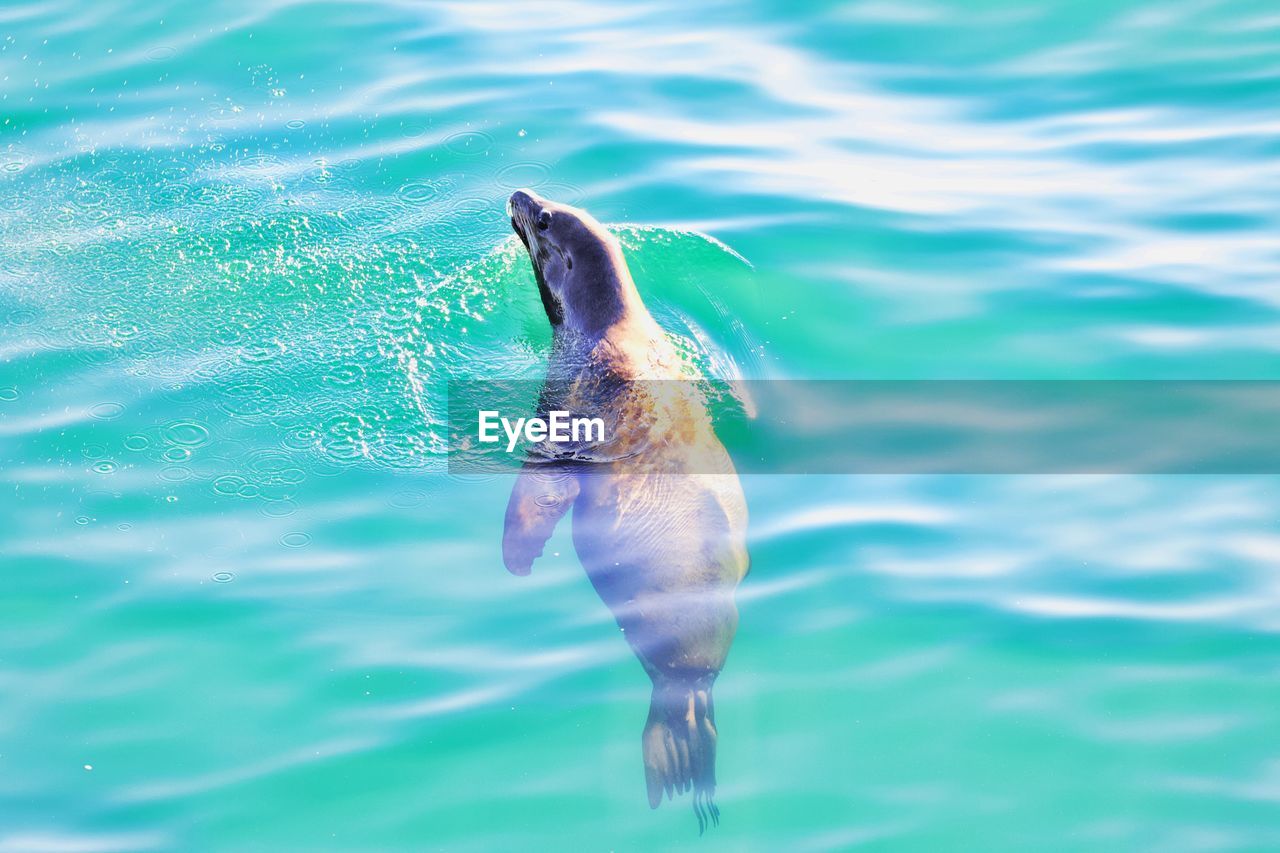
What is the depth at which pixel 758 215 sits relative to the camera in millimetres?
8164

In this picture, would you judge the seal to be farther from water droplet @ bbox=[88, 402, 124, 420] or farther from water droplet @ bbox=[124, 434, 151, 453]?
water droplet @ bbox=[88, 402, 124, 420]

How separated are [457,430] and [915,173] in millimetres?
3779

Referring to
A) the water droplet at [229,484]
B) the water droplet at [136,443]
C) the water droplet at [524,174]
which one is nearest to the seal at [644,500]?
the water droplet at [524,174]

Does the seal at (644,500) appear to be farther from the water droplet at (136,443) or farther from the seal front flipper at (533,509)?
the water droplet at (136,443)

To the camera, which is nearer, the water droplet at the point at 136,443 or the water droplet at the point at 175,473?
the water droplet at the point at 175,473

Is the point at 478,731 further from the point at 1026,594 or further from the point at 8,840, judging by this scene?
the point at 1026,594

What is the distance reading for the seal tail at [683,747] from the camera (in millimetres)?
4863

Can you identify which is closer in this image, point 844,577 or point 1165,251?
point 844,577

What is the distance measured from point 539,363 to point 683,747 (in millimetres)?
2588

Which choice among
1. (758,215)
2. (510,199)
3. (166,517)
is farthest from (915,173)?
(166,517)

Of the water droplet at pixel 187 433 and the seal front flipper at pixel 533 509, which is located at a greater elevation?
the water droplet at pixel 187 433

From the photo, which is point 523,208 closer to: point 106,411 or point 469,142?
point 469,142

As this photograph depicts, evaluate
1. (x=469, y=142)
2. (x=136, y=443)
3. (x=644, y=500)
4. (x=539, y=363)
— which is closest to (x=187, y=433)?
(x=136, y=443)

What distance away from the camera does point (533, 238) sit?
7.40 metres
